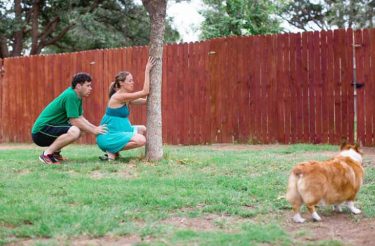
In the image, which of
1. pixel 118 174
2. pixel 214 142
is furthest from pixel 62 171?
pixel 214 142

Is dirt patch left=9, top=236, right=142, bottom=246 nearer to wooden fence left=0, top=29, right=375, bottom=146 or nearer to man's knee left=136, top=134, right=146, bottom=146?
man's knee left=136, top=134, right=146, bottom=146

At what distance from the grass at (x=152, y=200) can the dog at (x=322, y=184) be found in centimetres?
29

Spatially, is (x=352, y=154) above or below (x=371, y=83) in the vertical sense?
below

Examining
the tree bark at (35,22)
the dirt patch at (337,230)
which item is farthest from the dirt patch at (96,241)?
the tree bark at (35,22)

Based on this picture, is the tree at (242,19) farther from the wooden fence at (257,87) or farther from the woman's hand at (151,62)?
the woman's hand at (151,62)

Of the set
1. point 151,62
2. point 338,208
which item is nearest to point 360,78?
point 151,62

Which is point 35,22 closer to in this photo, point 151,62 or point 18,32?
point 18,32

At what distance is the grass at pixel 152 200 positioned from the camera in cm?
434

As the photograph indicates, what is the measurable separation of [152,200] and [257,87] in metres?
6.53

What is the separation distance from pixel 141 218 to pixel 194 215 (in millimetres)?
479

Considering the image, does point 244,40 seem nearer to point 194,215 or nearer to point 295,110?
point 295,110

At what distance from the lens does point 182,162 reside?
26.0 ft

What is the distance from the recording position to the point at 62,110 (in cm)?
824

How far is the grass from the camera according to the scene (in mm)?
4340
